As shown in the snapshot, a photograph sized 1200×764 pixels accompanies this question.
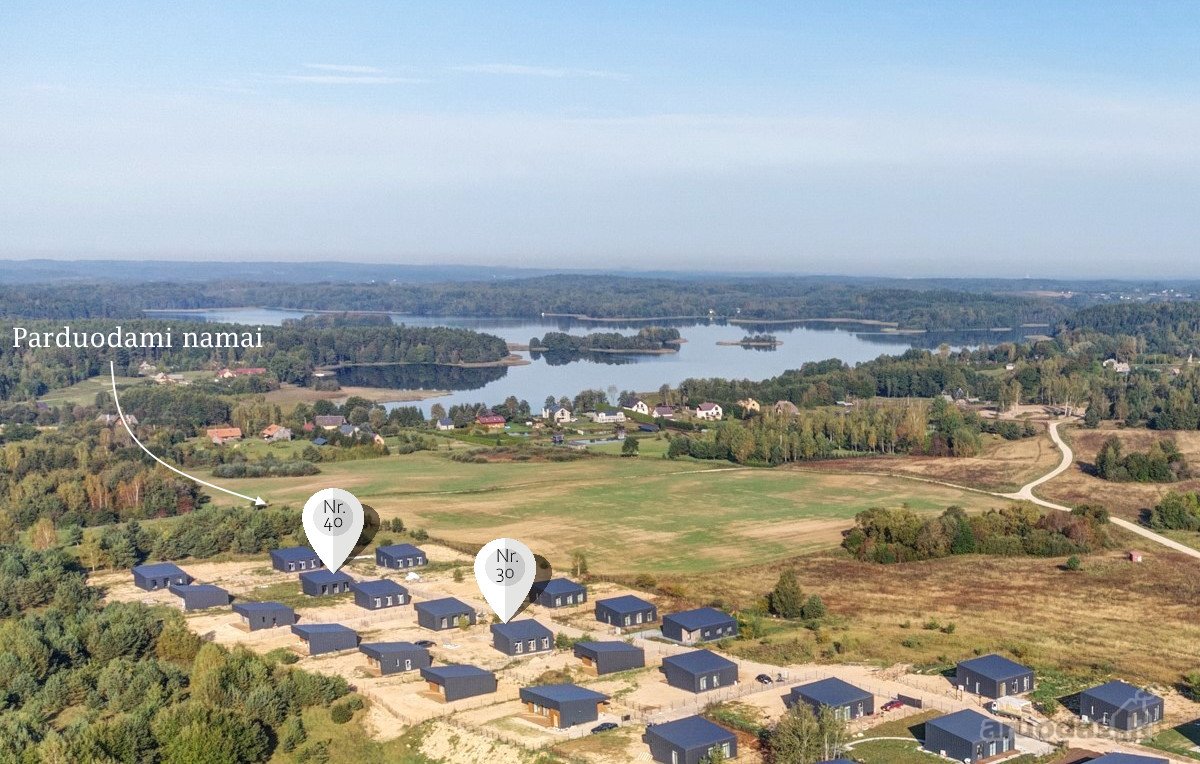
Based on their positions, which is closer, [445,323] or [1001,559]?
[1001,559]

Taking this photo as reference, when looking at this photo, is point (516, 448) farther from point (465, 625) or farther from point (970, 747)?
point (970, 747)

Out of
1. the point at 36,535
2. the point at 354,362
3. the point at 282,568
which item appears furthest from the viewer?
the point at 354,362

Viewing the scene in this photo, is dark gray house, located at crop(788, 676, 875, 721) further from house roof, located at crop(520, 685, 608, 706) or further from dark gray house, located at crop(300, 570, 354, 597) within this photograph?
dark gray house, located at crop(300, 570, 354, 597)

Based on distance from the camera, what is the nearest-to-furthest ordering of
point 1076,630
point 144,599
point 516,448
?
point 1076,630 → point 144,599 → point 516,448

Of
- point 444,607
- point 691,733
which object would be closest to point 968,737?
point 691,733

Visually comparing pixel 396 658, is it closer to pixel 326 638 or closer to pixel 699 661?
pixel 326 638

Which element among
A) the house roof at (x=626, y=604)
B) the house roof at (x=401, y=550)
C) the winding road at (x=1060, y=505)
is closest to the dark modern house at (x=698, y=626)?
the house roof at (x=626, y=604)

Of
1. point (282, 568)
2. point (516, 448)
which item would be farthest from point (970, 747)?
point (516, 448)

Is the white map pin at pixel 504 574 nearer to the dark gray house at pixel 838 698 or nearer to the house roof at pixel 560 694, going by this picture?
the house roof at pixel 560 694
